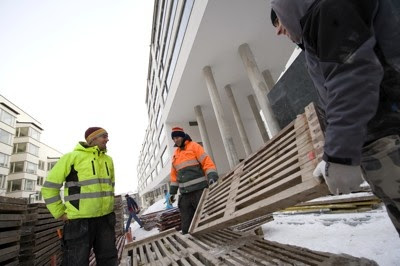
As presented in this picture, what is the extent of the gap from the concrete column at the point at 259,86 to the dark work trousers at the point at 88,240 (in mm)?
8244

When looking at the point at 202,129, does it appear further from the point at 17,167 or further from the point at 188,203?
the point at 17,167

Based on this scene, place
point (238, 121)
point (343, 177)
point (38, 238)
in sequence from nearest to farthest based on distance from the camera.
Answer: point (343, 177)
point (38, 238)
point (238, 121)

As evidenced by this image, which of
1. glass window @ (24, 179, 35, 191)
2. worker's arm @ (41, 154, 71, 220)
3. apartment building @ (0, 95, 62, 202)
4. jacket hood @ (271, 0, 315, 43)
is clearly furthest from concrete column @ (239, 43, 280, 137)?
glass window @ (24, 179, 35, 191)

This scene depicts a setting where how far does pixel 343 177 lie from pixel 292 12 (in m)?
0.93

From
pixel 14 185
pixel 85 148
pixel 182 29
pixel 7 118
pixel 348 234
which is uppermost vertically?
pixel 7 118

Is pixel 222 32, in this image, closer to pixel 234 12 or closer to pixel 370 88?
pixel 234 12

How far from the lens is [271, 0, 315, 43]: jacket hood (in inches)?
49.6

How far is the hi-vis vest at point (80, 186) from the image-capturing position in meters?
3.36

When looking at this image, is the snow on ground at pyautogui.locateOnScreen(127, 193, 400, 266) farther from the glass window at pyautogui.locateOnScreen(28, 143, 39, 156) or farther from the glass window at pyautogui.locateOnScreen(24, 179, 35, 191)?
the glass window at pyautogui.locateOnScreen(28, 143, 39, 156)

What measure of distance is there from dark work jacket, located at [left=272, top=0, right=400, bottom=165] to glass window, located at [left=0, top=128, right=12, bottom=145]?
37827mm

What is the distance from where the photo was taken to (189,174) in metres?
4.77

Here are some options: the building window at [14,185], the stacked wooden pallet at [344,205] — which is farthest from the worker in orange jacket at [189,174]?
the building window at [14,185]

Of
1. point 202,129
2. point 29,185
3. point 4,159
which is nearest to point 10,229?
point 202,129

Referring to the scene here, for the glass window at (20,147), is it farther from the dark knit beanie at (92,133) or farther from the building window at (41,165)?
the dark knit beanie at (92,133)
